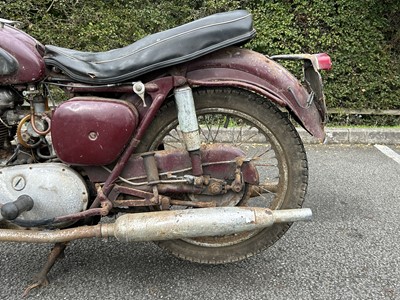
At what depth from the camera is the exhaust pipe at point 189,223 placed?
2018 millimetres

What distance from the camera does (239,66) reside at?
2.15m

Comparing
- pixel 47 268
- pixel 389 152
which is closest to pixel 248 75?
pixel 47 268

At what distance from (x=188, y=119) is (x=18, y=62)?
0.92 meters

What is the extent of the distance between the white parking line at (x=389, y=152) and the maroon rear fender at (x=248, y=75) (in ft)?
9.63

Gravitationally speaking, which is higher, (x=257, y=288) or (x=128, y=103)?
(x=128, y=103)

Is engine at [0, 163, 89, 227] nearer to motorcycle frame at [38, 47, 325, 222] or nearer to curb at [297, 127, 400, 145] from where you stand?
motorcycle frame at [38, 47, 325, 222]

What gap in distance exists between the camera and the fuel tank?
2084 mm

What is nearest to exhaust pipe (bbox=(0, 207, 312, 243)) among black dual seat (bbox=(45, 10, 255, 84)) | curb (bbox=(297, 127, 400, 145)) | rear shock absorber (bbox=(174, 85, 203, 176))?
rear shock absorber (bbox=(174, 85, 203, 176))

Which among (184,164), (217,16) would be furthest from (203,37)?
(184,164)

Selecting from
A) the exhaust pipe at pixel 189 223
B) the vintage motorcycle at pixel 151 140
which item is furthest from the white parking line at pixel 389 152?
the exhaust pipe at pixel 189 223

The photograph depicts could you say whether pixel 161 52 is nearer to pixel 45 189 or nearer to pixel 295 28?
pixel 45 189

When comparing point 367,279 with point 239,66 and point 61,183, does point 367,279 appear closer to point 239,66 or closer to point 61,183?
point 239,66

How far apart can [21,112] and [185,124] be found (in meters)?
0.94

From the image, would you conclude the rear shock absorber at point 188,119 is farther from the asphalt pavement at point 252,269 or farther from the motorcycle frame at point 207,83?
the asphalt pavement at point 252,269
